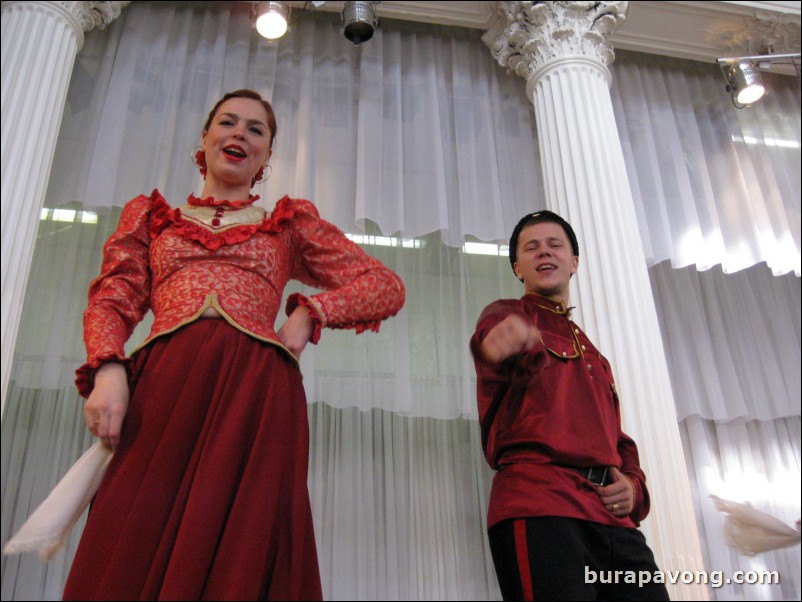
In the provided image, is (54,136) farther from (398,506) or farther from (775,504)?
(775,504)

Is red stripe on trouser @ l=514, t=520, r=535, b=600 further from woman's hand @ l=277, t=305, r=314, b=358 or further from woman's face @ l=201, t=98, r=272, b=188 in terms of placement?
woman's face @ l=201, t=98, r=272, b=188

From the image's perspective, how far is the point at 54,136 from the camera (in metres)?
2.82

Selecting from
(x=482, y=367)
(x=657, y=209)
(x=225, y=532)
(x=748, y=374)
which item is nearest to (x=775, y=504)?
(x=748, y=374)

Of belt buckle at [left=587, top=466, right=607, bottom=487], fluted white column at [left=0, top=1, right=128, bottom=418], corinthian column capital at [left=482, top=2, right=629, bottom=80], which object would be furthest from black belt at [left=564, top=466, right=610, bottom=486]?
corinthian column capital at [left=482, top=2, right=629, bottom=80]

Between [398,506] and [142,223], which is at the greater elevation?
[142,223]

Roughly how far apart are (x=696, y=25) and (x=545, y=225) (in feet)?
8.71

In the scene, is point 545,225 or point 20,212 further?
point 20,212

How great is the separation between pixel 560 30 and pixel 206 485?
291cm

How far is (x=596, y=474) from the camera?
5.14ft

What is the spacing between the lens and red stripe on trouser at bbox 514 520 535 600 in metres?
1.42

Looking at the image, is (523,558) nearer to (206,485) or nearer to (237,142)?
(206,485)

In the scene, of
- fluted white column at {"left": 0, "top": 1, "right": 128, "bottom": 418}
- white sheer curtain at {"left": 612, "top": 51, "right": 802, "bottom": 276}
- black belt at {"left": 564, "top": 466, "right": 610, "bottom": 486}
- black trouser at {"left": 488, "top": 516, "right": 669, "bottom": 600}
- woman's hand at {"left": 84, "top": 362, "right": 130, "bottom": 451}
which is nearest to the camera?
woman's hand at {"left": 84, "top": 362, "right": 130, "bottom": 451}

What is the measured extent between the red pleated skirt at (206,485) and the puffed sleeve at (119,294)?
77 mm

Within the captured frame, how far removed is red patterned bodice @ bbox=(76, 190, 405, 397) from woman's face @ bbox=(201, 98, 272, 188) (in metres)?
0.10
